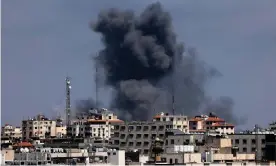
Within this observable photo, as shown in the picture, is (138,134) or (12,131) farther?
(12,131)

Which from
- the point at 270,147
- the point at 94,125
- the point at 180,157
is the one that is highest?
the point at 94,125

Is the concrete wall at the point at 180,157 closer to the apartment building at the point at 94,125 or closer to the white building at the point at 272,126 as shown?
the white building at the point at 272,126

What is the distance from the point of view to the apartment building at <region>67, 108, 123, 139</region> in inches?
3599

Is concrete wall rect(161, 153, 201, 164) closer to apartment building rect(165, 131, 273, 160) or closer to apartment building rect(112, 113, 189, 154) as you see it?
apartment building rect(165, 131, 273, 160)

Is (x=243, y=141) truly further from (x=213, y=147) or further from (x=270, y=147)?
(x=213, y=147)

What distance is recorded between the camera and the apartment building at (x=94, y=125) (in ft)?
300

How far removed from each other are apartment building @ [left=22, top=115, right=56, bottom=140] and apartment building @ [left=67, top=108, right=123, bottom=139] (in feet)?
9.49

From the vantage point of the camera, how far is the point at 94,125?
309 ft

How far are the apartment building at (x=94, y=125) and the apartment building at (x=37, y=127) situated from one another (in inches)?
114

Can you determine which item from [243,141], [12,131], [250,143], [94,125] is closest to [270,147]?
[250,143]

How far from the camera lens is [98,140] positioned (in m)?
78.0

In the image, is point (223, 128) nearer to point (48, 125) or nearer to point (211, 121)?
point (211, 121)

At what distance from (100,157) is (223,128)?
39699 millimetres

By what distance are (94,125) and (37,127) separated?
1040 centimetres
